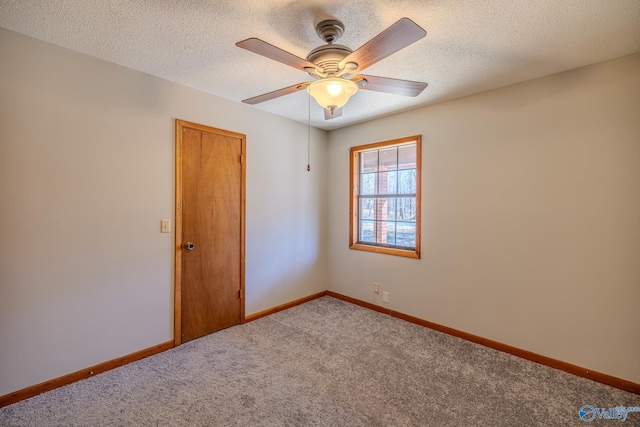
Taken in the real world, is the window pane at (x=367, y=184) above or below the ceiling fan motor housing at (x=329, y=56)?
below

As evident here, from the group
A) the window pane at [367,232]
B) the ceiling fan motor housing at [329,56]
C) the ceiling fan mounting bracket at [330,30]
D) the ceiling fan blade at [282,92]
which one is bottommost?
the window pane at [367,232]

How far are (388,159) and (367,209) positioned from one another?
0.71 metres

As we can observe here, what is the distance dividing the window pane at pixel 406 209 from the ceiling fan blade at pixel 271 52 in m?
2.18

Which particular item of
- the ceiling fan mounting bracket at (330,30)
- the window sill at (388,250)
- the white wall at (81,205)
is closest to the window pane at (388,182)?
the window sill at (388,250)

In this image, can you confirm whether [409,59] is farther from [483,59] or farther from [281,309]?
[281,309]

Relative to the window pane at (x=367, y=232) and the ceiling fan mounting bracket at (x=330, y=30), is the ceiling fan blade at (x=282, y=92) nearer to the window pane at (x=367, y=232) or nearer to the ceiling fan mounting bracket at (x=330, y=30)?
the ceiling fan mounting bracket at (x=330, y=30)

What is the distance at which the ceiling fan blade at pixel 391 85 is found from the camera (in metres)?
1.76

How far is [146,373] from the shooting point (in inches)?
88.9

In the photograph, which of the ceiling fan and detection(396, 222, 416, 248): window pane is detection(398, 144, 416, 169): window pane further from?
the ceiling fan

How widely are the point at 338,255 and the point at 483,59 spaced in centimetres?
277

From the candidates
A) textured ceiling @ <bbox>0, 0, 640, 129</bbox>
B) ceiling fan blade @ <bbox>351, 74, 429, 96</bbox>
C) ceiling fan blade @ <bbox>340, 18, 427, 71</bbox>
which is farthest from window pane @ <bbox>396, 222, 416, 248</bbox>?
ceiling fan blade @ <bbox>340, 18, 427, 71</bbox>

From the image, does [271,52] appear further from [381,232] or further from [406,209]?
[381,232]

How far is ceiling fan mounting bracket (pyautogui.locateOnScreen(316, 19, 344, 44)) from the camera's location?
1708mm

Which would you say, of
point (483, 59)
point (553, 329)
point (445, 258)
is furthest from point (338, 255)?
point (483, 59)
